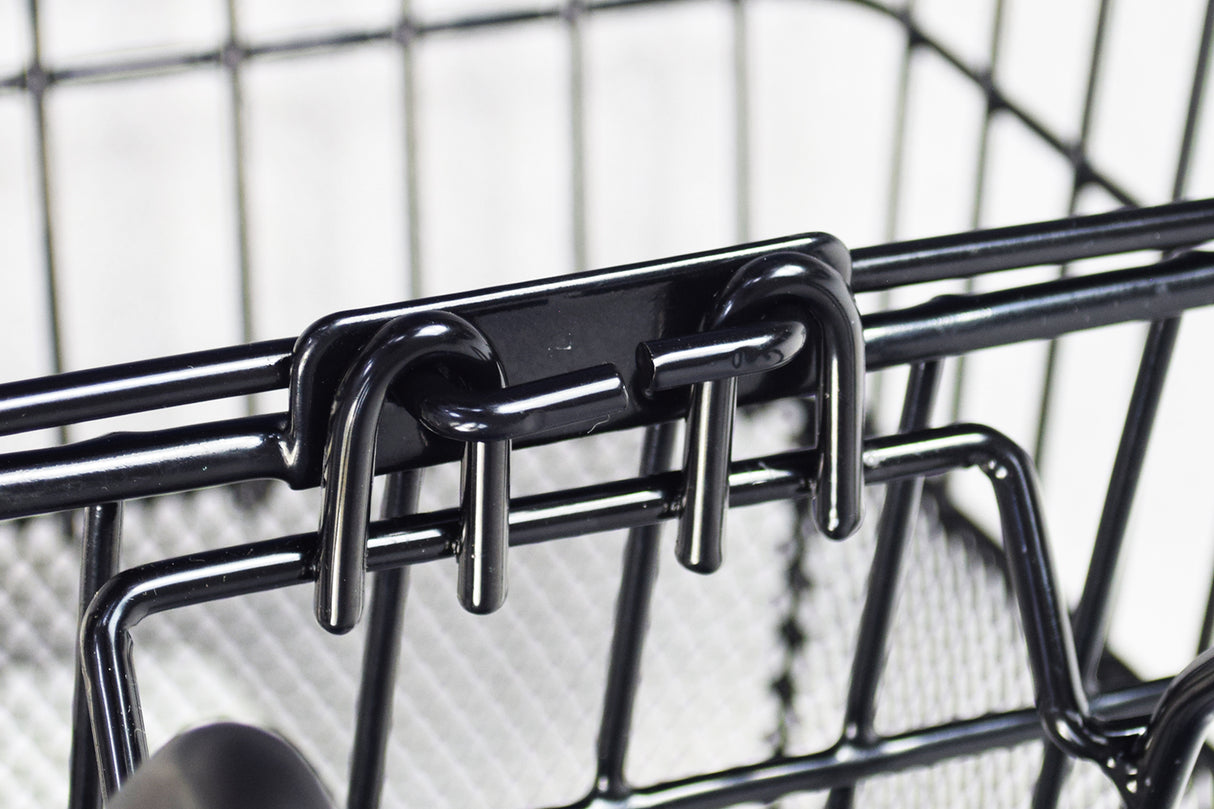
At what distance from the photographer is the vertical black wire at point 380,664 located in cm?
21

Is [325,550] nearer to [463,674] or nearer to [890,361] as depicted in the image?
[890,361]

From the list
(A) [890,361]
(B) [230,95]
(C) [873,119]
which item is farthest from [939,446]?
(C) [873,119]

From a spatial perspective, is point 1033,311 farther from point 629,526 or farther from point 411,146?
point 411,146

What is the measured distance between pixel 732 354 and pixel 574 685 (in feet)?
1.03

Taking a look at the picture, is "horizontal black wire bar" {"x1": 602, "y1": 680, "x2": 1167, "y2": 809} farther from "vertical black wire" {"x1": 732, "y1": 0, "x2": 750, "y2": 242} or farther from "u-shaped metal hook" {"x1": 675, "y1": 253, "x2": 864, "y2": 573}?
"vertical black wire" {"x1": 732, "y1": 0, "x2": 750, "y2": 242}

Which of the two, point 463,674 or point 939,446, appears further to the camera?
point 463,674

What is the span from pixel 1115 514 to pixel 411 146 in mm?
384

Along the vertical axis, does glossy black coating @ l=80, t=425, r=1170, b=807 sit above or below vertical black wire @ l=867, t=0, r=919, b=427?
below

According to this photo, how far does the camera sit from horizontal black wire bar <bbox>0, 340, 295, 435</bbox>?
0.53 ft

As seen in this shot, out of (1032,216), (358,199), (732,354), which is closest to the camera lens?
(732,354)

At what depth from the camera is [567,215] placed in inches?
33.2

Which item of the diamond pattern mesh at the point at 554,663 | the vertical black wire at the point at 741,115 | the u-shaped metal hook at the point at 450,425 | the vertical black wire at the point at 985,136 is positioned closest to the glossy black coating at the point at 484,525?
the u-shaped metal hook at the point at 450,425

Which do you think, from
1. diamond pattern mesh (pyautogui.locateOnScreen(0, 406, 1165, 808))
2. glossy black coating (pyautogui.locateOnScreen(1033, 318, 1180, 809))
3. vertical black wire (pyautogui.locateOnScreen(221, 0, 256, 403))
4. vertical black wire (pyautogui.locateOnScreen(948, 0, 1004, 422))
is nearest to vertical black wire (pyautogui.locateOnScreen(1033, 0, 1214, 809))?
glossy black coating (pyautogui.locateOnScreen(1033, 318, 1180, 809))

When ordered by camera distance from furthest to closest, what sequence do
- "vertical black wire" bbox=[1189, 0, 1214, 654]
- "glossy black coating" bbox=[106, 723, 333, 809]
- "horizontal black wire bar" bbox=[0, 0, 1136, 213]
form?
"horizontal black wire bar" bbox=[0, 0, 1136, 213] → "vertical black wire" bbox=[1189, 0, 1214, 654] → "glossy black coating" bbox=[106, 723, 333, 809]
